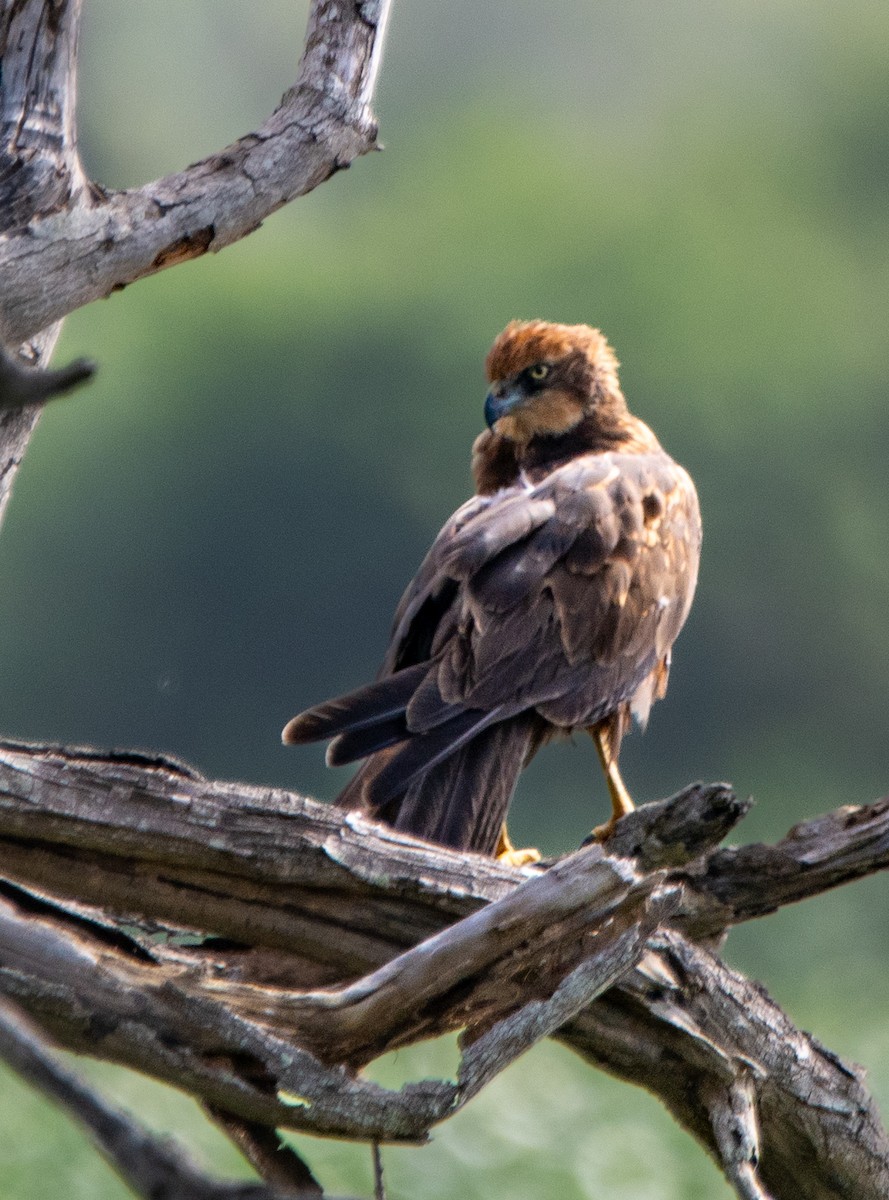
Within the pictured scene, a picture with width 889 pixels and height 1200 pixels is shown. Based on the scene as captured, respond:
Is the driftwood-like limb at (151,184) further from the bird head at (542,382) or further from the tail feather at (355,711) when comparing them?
the bird head at (542,382)

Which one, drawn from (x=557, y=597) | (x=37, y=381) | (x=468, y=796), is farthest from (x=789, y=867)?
(x=37, y=381)

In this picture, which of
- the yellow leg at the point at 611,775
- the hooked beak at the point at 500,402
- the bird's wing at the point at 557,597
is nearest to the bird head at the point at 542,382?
the hooked beak at the point at 500,402

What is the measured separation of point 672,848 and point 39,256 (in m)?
1.37

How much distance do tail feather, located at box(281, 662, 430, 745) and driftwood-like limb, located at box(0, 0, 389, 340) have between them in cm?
80

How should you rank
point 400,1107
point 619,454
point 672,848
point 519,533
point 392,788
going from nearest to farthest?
point 400,1107, point 672,848, point 392,788, point 519,533, point 619,454

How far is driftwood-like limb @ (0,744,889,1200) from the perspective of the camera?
2244 millimetres

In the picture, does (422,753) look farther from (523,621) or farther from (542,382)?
(542,382)

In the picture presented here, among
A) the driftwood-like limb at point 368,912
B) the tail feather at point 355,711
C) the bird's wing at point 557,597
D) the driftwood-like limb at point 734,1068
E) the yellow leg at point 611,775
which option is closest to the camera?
the driftwood-like limb at point 368,912

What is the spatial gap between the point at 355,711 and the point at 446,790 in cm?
24

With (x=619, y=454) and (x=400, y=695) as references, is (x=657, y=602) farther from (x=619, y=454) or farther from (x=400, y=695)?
(x=400, y=695)

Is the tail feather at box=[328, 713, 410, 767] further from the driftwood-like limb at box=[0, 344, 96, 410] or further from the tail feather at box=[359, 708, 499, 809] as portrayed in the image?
the driftwood-like limb at box=[0, 344, 96, 410]

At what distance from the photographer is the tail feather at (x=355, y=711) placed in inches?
110

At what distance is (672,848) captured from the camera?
219cm

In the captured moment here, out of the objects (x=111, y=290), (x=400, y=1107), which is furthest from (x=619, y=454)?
(x=400, y=1107)
